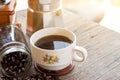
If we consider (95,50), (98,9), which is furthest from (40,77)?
(98,9)

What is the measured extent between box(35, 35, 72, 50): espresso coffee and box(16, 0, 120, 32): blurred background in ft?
1.83

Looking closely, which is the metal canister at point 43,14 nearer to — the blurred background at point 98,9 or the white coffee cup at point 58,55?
the white coffee cup at point 58,55

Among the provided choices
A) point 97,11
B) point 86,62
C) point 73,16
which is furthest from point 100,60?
point 97,11

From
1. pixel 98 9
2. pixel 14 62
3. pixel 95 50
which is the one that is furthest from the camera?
pixel 98 9

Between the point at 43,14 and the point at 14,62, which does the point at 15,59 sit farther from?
the point at 43,14

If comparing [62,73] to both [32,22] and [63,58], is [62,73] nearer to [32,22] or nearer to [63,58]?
[63,58]

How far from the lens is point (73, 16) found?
32.8 inches

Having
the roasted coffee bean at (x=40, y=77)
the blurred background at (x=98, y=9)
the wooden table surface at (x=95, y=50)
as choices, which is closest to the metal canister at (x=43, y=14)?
the wooden table surface at (x=95, y=50)

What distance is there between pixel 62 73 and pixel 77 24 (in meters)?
0.25

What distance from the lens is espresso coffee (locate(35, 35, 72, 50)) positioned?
56cm

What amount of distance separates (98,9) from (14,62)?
0.79 meters

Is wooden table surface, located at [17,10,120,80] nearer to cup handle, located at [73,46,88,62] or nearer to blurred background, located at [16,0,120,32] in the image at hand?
cup handle, located at [73,46,88,62]

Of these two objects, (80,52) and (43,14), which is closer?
(80,52)

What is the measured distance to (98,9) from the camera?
125cm
